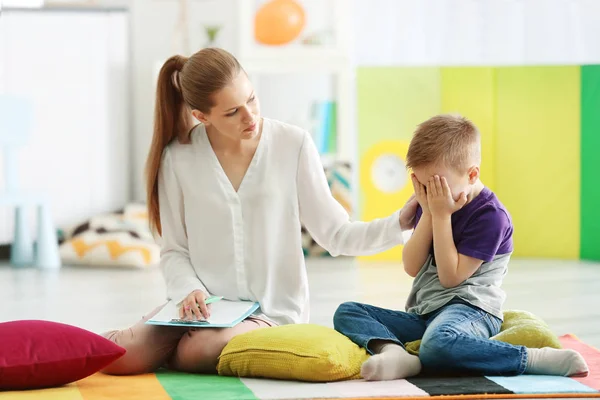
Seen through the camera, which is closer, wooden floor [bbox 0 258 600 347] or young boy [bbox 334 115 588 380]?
young boy [bbox 334 115 588 380]

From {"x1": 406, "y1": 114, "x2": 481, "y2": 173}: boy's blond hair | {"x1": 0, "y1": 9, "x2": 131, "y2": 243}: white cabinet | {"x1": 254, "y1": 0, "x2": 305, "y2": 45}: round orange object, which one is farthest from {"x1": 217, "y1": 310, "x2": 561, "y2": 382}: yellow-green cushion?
{"x1": 0, "y1": 9, "x2": 131, "y2": 243}: white cabinet

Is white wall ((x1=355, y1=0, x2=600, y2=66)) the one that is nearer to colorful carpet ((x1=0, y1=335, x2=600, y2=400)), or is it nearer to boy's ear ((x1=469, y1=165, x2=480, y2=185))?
boy's ear ((x1=469, y1=165, x2=480, y2=185))

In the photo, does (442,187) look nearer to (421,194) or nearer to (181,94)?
(421,194)

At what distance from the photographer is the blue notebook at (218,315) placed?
2.07 m

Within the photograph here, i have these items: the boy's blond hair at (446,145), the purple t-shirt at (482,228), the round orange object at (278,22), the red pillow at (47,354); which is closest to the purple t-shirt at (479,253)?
the purple t-shirt at (482,228)

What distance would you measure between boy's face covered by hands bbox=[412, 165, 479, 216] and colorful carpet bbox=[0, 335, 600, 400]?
35 centimetres

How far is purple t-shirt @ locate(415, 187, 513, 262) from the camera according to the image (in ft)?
6.76

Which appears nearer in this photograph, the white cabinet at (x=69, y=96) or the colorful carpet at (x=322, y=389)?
the colorful carpet at (x=322, y=389)

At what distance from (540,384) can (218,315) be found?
2.25ft

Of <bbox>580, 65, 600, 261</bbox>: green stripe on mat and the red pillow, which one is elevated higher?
<bbox>580, 65, 600, 261</bbox>: green stripe on mat

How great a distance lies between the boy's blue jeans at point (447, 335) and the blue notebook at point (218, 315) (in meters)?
0.21

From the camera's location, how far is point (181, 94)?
2287 millimetres

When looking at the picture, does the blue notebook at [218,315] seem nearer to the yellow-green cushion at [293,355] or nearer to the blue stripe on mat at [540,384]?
the yellow-green cushion at [293,355]

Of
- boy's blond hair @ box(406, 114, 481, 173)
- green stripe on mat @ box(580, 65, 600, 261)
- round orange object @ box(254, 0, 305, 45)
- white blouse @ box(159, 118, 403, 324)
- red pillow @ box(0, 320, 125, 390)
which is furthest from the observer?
round orange object @ box(254, 0, 305, 45)
